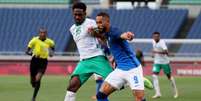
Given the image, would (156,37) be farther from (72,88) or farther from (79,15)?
(72,88)

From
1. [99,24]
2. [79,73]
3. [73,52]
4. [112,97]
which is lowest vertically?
[73,52]

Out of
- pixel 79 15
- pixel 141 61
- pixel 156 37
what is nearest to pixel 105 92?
pixel 79 15

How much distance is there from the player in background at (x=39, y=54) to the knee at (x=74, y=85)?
532cm

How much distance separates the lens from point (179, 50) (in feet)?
128

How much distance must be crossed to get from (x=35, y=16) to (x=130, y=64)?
34.6 metres

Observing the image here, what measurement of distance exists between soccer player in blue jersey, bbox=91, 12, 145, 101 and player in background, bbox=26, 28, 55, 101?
Result: 242 inches

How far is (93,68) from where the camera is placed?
12.1 m

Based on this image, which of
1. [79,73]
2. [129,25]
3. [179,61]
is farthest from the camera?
A: [129,25]

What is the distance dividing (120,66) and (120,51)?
0.31 meters

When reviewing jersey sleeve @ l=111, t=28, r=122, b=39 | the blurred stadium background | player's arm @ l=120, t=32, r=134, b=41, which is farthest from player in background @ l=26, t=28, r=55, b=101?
the blurred stadium background

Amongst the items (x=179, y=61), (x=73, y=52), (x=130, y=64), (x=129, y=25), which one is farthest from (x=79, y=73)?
(x=129, y=25)

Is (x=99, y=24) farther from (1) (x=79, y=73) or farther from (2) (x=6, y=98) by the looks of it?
(2) (x=6, y=98)

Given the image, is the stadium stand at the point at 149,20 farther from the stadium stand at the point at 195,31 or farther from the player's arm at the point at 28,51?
the player's arm at the point at 28,51

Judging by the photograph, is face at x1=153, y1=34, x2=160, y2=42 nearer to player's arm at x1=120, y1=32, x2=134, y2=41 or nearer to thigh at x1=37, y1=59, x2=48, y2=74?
thigh at x1=37, y1=59, x2=48, y2=74
